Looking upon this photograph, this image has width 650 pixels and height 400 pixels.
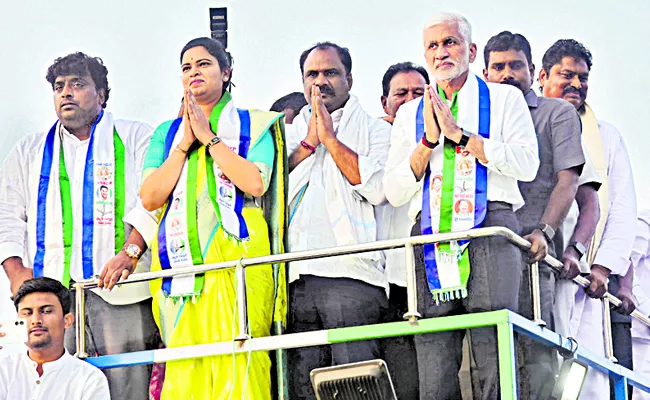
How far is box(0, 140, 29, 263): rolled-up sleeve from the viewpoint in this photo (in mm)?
10695

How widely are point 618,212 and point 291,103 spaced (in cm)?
228

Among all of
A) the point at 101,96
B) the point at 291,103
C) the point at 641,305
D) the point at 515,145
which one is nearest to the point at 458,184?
the point at 515,145

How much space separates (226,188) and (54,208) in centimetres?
130

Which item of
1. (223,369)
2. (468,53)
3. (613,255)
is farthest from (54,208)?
(613,255)

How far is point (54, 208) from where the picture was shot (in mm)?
10602

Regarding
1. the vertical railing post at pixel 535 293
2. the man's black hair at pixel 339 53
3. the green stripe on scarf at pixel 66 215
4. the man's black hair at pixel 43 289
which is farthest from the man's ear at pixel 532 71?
the man's black hair at pixel 43 289

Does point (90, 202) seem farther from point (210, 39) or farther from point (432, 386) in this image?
point (432, 386)

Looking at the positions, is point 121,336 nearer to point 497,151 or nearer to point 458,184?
point 458,184

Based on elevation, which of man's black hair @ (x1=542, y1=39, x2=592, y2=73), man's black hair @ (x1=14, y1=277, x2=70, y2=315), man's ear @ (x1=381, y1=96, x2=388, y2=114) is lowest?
man's black hair @ (x1=14, y1=277, x2=70, y2=315)

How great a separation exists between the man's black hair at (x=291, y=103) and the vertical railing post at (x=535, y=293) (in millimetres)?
2581

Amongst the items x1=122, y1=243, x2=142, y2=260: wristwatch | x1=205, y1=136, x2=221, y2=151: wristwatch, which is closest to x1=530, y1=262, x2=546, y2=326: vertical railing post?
x1=205, y1=136, x2=221, y2=151: wristwatch

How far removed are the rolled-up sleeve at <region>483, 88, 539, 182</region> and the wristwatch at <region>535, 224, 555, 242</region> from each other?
27 centimetres

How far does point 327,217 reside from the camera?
10.0m

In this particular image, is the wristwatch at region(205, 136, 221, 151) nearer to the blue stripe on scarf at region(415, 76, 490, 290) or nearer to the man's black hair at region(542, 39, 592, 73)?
the blue stripe on scarf at region(415, 76, 490, 290)
